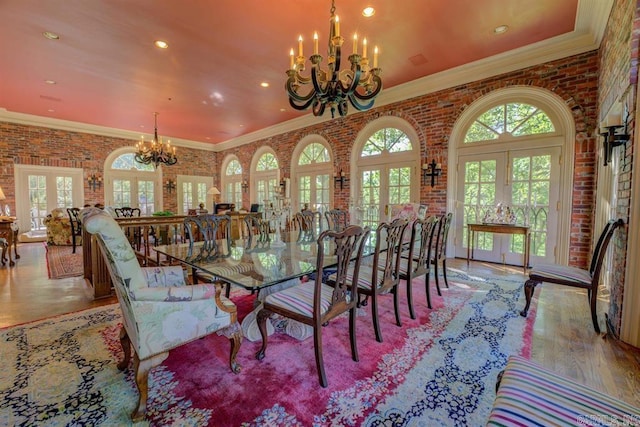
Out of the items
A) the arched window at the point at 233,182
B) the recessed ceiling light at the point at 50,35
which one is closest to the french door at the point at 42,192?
the arched window at the point at 233,182

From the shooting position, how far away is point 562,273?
8.08 feet

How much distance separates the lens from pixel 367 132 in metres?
6.05

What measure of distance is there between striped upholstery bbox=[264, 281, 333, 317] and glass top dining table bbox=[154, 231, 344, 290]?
A: 0.17 metres

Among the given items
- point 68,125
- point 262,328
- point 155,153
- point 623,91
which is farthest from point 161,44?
point 68,125

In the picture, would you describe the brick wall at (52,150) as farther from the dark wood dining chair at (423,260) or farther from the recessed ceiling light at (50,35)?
the dark wood dining chair at (423,260)

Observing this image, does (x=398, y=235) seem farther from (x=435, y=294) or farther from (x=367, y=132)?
(x=367, y=132)

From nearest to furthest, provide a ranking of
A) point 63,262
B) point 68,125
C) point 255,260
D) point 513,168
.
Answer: point 255,260 < point 513,168 < point 63,262 < point 68,125

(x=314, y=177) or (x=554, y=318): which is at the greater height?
(x=314, y=177)

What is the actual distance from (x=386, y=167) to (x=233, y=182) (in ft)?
20.6

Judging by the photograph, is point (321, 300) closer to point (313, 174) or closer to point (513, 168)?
point (513, 168)

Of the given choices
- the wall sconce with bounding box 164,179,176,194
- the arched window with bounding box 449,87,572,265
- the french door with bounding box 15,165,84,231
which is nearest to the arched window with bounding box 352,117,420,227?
the arched window with bounding box 449,87,572,265

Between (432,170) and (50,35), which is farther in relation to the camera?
(432,170)

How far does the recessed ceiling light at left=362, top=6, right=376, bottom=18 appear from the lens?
9.68 ft

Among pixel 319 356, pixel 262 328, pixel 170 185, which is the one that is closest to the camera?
pixel 319 356
